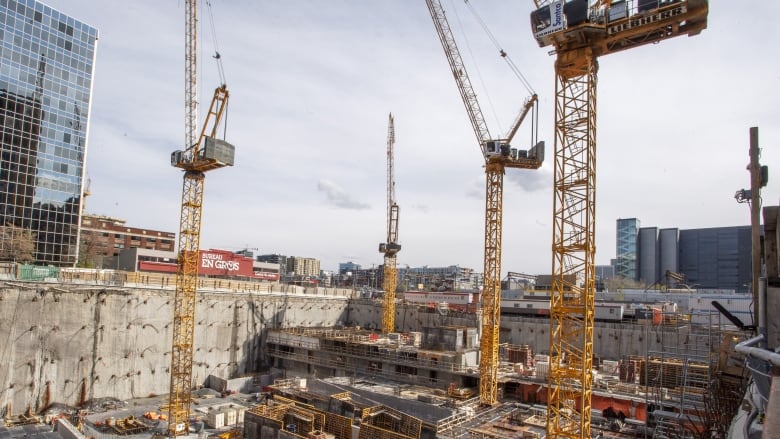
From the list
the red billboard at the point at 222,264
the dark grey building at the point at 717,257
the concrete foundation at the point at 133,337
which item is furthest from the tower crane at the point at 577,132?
the dark grey building at the point at 717,257

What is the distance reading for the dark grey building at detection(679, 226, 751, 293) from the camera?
3526 inches

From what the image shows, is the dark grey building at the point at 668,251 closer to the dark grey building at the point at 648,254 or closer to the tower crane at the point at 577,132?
the dark grey building at the point at 648,254

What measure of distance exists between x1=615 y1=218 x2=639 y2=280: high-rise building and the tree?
103403 millimetres

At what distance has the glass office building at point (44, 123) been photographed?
5441cm

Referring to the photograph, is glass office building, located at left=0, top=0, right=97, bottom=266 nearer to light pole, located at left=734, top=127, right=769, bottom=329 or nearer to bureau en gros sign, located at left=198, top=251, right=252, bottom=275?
bureau en gros sign, located at left=198, top=251, right=252, bottom=275

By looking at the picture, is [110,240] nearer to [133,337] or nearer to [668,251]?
[133,337]

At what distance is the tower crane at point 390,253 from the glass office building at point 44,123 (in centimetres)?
3833

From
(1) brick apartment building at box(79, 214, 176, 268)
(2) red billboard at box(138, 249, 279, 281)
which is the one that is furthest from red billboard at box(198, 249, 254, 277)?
(1) brick apartment building at box(79, 214, 176, 268)

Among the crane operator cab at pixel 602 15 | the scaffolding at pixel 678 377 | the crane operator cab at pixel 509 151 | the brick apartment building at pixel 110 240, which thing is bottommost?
the scaffolding at pixel 678 377

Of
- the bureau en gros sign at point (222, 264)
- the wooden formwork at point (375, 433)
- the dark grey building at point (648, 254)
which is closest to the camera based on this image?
the wooden formwork at point (375, 433)

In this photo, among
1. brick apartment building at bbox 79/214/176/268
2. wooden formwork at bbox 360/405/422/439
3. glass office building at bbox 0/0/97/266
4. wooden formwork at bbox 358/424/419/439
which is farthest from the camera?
brick apartment building at bbox 79/214/176/268

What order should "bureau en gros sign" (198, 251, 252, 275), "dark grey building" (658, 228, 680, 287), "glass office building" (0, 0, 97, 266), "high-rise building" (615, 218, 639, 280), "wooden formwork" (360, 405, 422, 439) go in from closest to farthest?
"wooden formwork" (360, 405, 422, 439) < "glass office building" (0, 0, 97, 266) < "bureau en gros sign" (198, 251, 252, 275) < "dark grey building" (658, 228, 680, 287) < "high-rise building" (615, 218, 639, 280)

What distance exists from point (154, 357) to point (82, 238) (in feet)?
165

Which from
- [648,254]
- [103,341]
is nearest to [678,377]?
[103,341]
